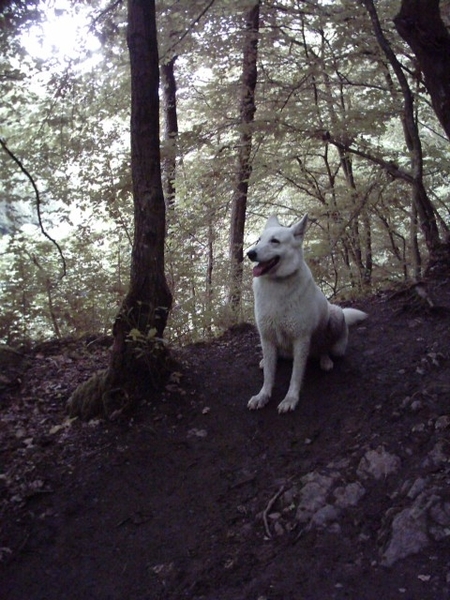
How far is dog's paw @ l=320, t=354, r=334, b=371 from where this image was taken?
16.6ft

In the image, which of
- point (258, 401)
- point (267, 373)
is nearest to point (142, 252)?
point (267, 373)

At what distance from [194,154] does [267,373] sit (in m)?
8.00

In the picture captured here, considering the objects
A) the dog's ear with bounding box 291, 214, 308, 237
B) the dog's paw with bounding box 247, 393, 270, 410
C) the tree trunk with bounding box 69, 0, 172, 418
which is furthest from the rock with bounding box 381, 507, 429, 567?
the tree trunk with bounding box 69, 0, 172, 418

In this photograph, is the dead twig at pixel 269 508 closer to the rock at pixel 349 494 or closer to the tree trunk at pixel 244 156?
the rock at pixel 349 494

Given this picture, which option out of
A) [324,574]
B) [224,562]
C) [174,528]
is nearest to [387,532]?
[324,574]

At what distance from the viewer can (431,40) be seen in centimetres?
516

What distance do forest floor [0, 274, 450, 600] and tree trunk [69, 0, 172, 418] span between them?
0.34m

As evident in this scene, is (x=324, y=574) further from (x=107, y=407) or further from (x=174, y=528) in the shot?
(x=107, y=407)

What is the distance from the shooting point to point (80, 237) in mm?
9086

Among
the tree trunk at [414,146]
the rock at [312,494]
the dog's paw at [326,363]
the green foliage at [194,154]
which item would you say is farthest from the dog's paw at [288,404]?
the tree trunk at [414,146]

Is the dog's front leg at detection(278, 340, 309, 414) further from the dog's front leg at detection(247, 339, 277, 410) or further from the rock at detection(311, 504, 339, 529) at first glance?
the rock at detection(311, 504, 339, 529)

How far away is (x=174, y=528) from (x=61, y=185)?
697 cm

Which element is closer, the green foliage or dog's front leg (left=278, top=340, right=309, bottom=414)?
dog's front leg (left=278, top=340, right=309, bottom=414)

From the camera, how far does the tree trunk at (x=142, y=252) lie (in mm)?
4887
